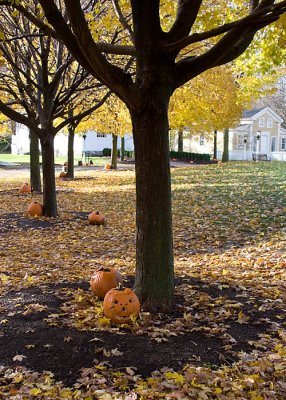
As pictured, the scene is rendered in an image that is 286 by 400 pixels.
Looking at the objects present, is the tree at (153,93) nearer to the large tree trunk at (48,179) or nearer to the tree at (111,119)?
the large tree trunk at (48,179)

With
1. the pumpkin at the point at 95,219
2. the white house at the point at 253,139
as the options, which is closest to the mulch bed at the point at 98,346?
the pumpkin at the point at 95,219

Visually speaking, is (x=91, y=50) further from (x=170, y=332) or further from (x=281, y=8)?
(x=170, y=332)

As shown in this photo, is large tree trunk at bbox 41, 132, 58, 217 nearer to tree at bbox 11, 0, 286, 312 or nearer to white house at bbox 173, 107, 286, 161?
tree at bbox 11, 0, 286, 312

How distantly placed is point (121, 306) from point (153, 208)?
1.02 meters

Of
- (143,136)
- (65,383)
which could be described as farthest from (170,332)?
(143,136)

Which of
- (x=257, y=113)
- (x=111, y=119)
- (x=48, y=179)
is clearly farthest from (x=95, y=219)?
(x=257, y=113)

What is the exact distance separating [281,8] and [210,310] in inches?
120

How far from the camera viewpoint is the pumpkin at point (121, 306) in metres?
4.53

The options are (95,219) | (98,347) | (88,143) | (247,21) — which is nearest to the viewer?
(98,347)

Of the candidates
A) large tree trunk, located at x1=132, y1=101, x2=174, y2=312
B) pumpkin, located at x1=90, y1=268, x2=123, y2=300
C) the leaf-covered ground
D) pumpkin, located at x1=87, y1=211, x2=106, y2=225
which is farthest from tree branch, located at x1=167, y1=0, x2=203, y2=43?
pumpkin, located at x1=87, y1=211, x2=106, y2=225

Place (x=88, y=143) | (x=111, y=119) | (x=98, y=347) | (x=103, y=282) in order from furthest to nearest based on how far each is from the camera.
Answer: (x=88, y=143), (x=111, y=119), (x=103, y=282), (x=98, y=347)

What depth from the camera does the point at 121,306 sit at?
4.52 metres

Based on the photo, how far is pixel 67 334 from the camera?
13.9 feet

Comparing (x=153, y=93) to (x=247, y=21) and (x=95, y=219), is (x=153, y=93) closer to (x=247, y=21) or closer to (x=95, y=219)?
(x=247, y=21)
